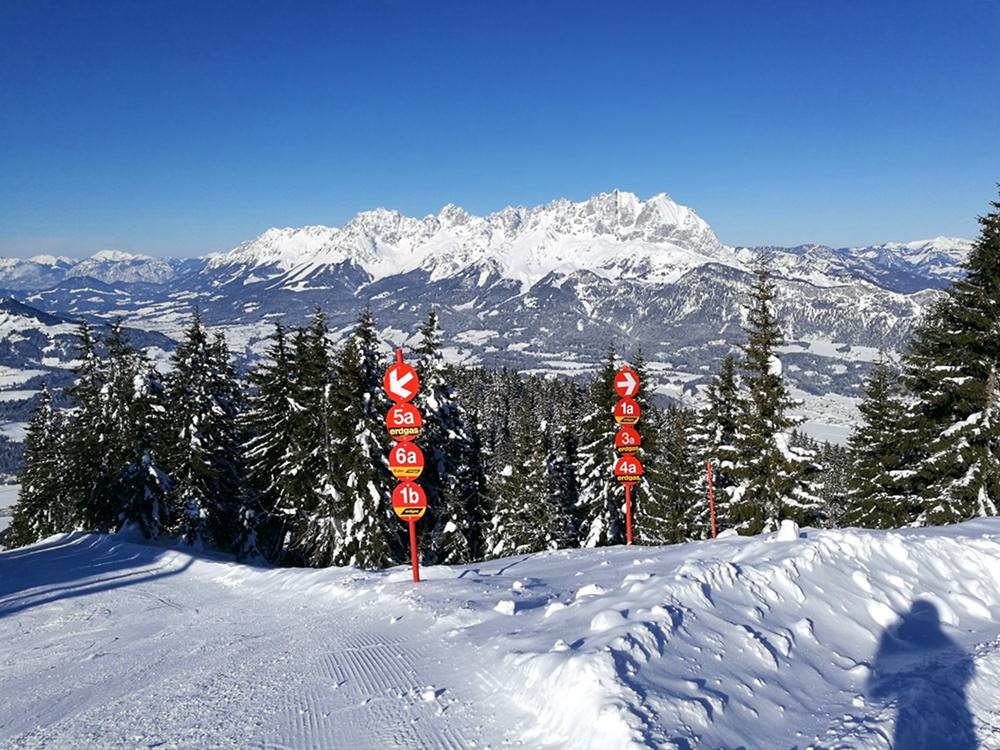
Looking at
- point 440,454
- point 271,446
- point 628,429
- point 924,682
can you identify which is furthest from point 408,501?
point 271,446

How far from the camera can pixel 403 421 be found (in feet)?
39.7

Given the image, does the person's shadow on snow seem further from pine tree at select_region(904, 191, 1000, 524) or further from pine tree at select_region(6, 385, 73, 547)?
pine tree at select_region(6, 385, 73, 547)

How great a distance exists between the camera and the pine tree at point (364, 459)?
24812 millimetres

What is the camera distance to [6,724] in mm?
6355

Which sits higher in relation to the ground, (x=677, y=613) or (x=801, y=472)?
(x=677, y=613)

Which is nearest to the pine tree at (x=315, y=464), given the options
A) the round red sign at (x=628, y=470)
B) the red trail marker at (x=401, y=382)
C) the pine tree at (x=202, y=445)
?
the pine tree at (x=202, y=445)

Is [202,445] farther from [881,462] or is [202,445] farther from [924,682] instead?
[881,462]

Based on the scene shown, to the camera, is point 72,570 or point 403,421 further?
point 72,570

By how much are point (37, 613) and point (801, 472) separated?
2389 cm

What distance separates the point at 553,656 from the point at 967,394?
21308mm

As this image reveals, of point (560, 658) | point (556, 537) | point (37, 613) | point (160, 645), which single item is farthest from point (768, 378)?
point (37, 613)

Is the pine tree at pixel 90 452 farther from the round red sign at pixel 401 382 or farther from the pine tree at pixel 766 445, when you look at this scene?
the pine tree at pixel 766 445

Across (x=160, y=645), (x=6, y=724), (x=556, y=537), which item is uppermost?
(x=6, y=724)

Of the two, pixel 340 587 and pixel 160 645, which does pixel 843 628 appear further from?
pixel 160 645
